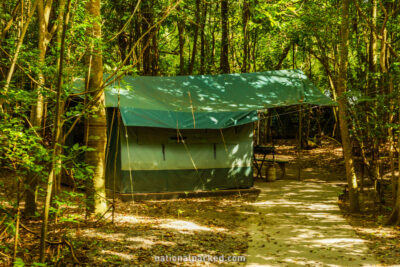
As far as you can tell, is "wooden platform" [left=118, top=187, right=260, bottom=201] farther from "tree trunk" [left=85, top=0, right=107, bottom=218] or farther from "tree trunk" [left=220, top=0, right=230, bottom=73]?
"tree trunk" [left=220, top=0, right=230, bottom=73]

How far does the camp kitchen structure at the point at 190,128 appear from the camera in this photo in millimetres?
7246

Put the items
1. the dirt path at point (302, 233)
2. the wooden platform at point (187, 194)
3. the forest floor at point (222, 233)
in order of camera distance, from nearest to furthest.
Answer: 1. the forest floor at point (222, 233)
2. the dirt path at point (302, 233)
3. the wooden platform at point (187, 194)

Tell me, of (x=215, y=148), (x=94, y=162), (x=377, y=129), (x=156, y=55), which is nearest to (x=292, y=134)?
(x=156, y=55)

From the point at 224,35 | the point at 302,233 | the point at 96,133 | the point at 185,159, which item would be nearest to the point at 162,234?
the point at 96,133

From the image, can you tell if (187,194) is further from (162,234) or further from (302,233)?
(302,233)

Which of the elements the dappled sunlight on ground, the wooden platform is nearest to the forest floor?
the dappled sunlight on ground

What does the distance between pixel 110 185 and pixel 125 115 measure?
1714 millimetres

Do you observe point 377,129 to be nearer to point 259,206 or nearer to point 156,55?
point 259,206

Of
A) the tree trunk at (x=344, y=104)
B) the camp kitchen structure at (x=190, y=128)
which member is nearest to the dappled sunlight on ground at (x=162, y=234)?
the camp kitchen structure at (x=190, y=128)

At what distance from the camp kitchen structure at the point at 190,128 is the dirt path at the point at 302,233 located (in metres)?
1.20

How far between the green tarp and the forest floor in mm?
1601

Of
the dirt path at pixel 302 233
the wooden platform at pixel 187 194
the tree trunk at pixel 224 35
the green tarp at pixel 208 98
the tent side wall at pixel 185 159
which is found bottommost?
the dirt path at pixel 302 233

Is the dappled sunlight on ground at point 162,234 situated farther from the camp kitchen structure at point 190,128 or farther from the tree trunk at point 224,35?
the tree trunk at point 224,35

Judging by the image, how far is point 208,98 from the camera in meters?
8.37
